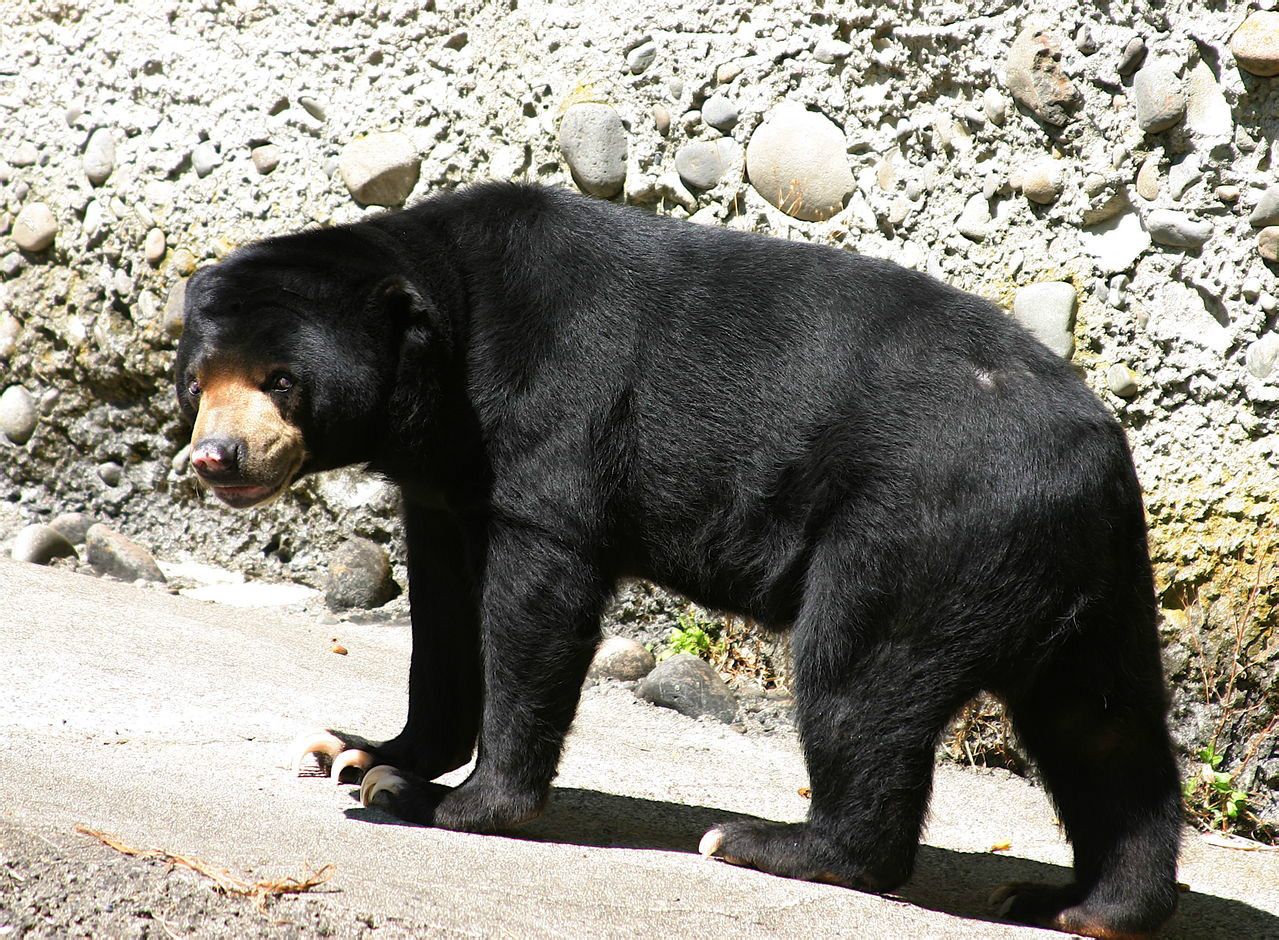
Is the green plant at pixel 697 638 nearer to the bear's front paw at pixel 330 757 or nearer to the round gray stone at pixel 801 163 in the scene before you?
the round gray stone at pixel 801 163

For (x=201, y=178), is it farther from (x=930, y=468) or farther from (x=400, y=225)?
(x=930, y=468)

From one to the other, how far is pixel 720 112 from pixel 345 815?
11.0 ft

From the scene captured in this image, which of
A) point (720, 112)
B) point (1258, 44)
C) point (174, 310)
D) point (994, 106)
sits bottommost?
point (174, 310)

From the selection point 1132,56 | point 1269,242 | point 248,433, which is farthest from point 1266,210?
point 248,433

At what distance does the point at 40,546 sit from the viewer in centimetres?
635

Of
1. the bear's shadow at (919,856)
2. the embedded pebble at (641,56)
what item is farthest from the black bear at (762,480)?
the embedded pebble at (641,56)

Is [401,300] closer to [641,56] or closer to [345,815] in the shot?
[345,815]

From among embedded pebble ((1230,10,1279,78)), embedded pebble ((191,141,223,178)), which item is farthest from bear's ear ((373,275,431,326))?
embedded pebble ((191,141,223,178))

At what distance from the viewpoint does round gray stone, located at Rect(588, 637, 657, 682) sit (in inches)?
221

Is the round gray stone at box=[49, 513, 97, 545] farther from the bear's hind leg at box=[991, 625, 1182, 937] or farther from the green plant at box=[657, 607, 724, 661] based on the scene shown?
the bear's hind leg at box=[991, 625, 1182, 937]

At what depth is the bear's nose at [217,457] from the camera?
331 cm

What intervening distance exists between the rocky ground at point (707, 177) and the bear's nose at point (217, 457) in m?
2.76

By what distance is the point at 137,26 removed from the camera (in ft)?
22.5

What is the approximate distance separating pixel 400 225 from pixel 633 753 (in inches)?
81.3
